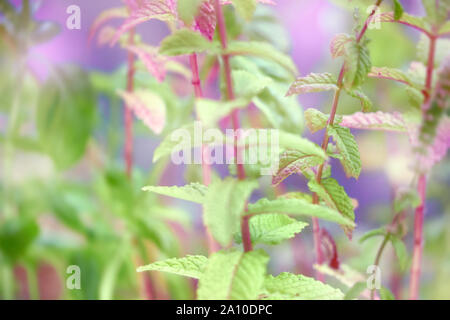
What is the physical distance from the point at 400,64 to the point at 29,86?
0.62 metres

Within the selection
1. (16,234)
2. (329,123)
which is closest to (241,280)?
(329,123)

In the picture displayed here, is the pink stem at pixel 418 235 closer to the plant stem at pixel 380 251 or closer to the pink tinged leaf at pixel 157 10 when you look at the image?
the plant stem at pixel 380 251

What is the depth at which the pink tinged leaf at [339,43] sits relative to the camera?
0.25 m

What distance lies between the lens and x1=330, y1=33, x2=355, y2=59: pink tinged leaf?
0.83 ft

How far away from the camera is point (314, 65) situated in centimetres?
82

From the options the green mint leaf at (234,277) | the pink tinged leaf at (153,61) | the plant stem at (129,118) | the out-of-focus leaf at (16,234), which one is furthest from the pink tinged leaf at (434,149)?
the out-of-focus leaf at (16,234)

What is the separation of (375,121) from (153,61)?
0.66ft

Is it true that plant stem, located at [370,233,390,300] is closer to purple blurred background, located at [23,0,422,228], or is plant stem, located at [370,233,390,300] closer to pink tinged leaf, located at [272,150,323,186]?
pink tinged leaf, located at [272,150,323,186]

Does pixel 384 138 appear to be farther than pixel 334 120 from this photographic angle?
Yes

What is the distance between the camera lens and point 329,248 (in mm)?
363

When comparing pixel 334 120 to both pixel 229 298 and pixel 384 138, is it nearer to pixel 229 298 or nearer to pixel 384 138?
pixel 229 298

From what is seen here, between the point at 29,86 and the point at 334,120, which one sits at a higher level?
the point at 29,86

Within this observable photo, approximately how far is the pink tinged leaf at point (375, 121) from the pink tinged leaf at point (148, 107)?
0.19 m

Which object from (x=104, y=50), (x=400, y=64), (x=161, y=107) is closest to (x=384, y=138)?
(x=400, y=64)
